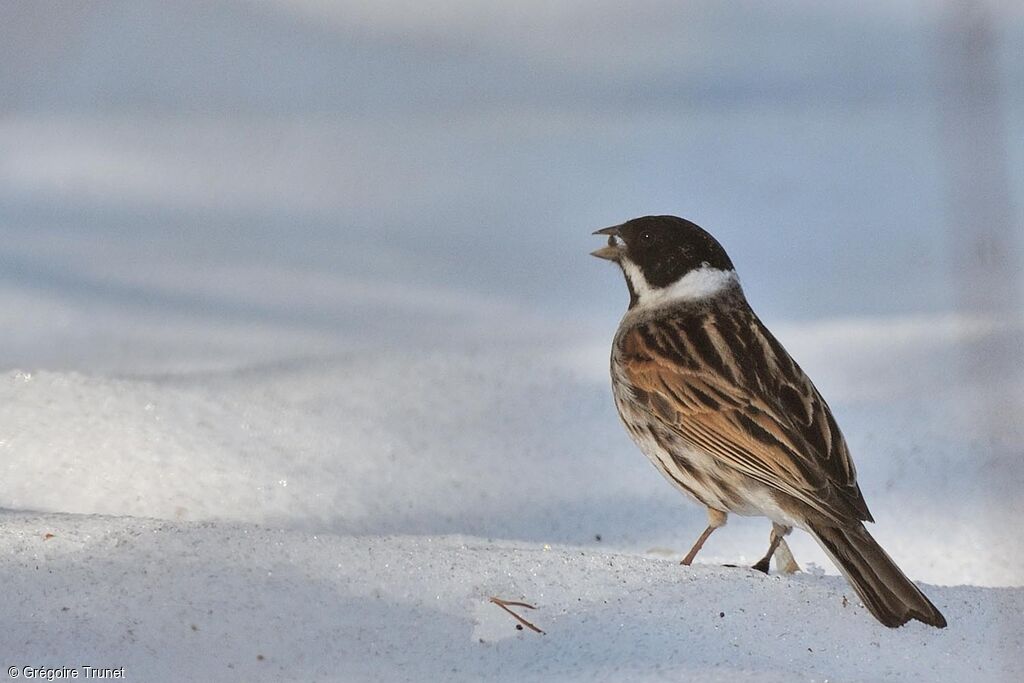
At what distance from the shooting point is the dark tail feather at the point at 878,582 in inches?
119

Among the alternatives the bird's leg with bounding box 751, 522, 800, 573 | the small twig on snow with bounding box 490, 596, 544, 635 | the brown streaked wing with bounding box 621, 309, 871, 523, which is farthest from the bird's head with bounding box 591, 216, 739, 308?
the small twig on snow with bounding box 490, 596, 544, 635

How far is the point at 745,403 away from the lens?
366 cm

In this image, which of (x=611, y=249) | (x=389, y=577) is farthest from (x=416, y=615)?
(x=611, y=249)

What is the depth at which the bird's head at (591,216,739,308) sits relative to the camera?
14.0ft

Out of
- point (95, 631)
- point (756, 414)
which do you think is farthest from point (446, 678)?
point (756, 414)

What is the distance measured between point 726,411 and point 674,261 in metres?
0.76

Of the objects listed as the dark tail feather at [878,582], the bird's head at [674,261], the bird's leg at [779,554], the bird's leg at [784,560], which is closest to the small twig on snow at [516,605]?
the dark tail feather at [878,582]

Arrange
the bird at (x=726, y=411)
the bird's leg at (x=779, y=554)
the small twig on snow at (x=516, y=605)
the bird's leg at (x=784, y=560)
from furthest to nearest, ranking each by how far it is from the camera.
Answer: the bird's leg at (x=784, y=560) < the bird's leg at (x=779, y=554) < the bird at (x=726, y=411) < the small twig on snow at (x=516, y=605)

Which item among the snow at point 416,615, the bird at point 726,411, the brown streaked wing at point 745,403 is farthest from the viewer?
the brown streaked wing at point 745,403

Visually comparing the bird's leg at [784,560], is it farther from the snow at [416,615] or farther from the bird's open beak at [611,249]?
the bird's open beak at [611,249]

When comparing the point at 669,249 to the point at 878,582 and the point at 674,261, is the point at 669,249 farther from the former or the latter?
the point at 878,582

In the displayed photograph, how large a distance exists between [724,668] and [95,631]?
1.25 m

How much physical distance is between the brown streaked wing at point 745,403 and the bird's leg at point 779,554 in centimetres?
30

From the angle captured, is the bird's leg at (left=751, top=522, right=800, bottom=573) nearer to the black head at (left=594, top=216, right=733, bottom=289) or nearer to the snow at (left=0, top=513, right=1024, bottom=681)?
the snow at (left=0, top=513, right=1024, bottom=681)
